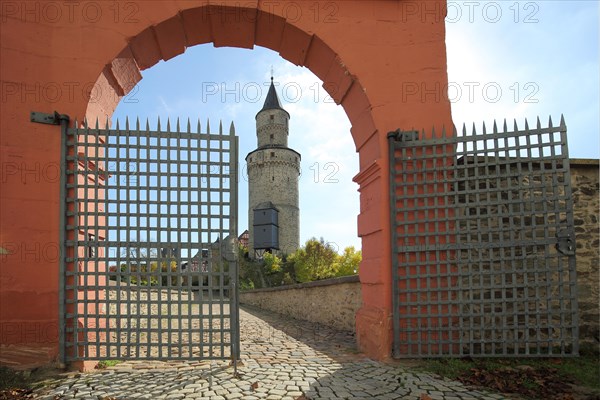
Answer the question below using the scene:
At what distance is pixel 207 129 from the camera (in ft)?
16.0

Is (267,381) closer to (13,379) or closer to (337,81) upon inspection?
(13,379)

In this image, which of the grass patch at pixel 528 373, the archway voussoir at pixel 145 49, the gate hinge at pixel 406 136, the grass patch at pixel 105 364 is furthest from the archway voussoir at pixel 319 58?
the grass patch at pixel 105 364

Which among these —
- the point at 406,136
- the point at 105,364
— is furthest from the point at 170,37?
the point at 105,364

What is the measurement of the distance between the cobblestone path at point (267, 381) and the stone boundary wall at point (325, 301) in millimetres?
2445

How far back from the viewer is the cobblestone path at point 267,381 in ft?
11.5

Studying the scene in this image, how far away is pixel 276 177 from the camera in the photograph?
42.1m

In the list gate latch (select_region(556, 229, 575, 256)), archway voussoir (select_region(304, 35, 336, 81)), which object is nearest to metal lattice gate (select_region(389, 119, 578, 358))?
gate latch (select_region(556, 229, 575, 256))

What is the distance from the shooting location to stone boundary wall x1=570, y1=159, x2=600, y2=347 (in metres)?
4.85

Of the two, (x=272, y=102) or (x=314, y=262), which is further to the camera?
(x=272, y=102)

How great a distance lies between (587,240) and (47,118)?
6.54 metres

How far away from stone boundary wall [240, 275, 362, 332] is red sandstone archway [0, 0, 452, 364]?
2145 mm

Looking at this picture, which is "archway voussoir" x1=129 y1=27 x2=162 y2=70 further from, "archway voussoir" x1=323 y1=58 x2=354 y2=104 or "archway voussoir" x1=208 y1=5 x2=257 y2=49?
"archway voussoir" x1=323 y1=58 x2=354 y2=104

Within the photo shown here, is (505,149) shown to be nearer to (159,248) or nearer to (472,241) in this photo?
(472,241)

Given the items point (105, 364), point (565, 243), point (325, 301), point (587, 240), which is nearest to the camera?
point (565, 243)
